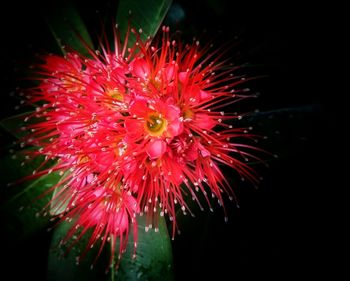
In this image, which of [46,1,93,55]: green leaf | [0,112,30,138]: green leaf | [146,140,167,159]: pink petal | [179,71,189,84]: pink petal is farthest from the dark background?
[146,140,167,159]: pink petal

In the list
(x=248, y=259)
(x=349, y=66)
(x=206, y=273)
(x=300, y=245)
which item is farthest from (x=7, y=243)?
(x=349, y=66)

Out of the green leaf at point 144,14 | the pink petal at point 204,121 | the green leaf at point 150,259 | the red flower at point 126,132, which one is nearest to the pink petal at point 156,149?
the red flower at point 126,132

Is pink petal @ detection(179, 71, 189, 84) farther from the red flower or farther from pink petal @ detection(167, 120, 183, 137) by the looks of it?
pink petal @ detection(167, 120, 183, 137)

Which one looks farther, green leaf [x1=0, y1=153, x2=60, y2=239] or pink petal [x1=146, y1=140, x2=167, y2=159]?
green leaf [x1=0, y1=153, x2=60, y2=239]

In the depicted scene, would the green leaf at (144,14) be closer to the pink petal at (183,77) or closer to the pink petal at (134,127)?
the pink petal at (183,77)

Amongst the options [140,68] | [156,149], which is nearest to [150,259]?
[156,149]

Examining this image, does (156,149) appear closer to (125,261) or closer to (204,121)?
(204,121)
